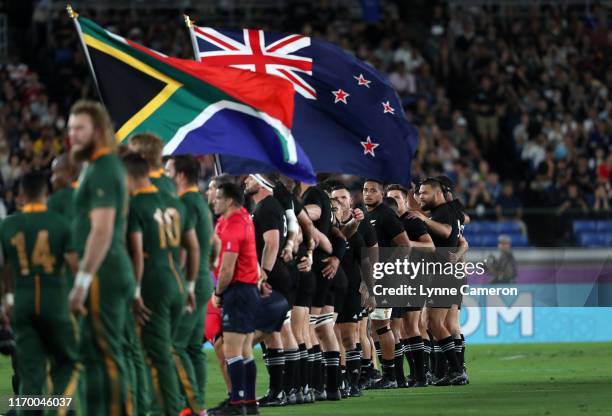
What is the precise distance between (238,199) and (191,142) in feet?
2.56

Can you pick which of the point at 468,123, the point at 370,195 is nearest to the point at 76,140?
the point at 370,195

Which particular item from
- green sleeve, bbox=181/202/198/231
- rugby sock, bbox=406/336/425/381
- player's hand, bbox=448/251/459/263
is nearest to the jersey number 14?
green sleeve, bbox=181/202/198/231

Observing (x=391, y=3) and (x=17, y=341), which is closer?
(x=17, y=341)

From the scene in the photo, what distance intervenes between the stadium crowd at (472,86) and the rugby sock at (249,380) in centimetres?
1408

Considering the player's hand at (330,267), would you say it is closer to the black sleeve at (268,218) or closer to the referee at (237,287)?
the black sleeve at (268,218)

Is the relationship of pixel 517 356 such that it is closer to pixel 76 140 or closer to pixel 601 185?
pixel 601 185

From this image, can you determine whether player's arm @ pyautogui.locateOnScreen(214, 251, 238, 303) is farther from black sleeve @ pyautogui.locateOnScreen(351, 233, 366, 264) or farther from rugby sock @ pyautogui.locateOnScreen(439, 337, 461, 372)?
rugby sock @ pyautogui.locateOnScreen(439, 337, 461, 372)

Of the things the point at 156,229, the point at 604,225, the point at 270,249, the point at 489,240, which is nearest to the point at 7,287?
the point at 156,229

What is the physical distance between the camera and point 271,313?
13828 millimetres

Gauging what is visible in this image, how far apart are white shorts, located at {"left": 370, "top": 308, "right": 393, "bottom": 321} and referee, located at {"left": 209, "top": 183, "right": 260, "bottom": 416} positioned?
434 cm

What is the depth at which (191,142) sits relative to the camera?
1350 centimetres

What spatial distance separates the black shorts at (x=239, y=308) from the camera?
1314 centimetres

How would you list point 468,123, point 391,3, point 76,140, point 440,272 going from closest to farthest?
point 76,140, point 440,272, point 468,123, point 391,3

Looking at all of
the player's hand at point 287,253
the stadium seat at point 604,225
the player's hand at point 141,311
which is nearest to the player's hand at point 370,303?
the player's hand at point 287,253
